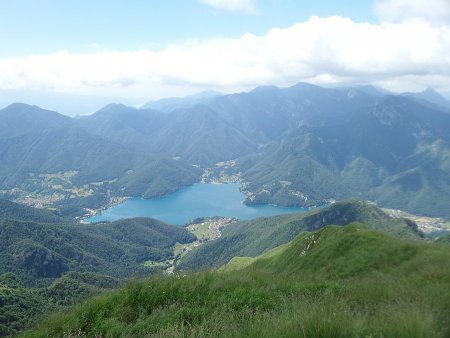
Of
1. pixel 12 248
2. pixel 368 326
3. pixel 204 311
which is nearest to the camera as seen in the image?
pixel 368 326

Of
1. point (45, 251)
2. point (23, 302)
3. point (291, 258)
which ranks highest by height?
point (291, 258)

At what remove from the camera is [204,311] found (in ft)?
30.5

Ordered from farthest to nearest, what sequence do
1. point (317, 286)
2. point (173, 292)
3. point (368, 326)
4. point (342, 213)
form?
1. point (342, 213)
2. point (317, 286)
3. point (173, 292)
4. point (368, 326)

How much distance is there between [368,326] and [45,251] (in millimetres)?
185750

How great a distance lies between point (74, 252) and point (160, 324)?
675 ft

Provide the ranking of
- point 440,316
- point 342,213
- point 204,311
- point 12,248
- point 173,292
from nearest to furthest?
point 440,316
point 204,311
point 173,292
point 12,248
point 342,213

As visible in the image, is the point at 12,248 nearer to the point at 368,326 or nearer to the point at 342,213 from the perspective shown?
the point at 342,213

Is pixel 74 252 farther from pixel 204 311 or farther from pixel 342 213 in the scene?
pixel 204 311

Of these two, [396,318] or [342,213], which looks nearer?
[396,318]

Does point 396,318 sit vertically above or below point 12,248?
above

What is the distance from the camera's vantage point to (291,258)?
45.7m

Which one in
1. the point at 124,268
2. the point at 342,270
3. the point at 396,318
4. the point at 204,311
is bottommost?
the point at 124,268

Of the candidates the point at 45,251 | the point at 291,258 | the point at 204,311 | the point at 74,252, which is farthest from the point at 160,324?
the point at 74,252

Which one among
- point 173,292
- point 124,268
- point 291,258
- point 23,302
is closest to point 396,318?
point 173,292
